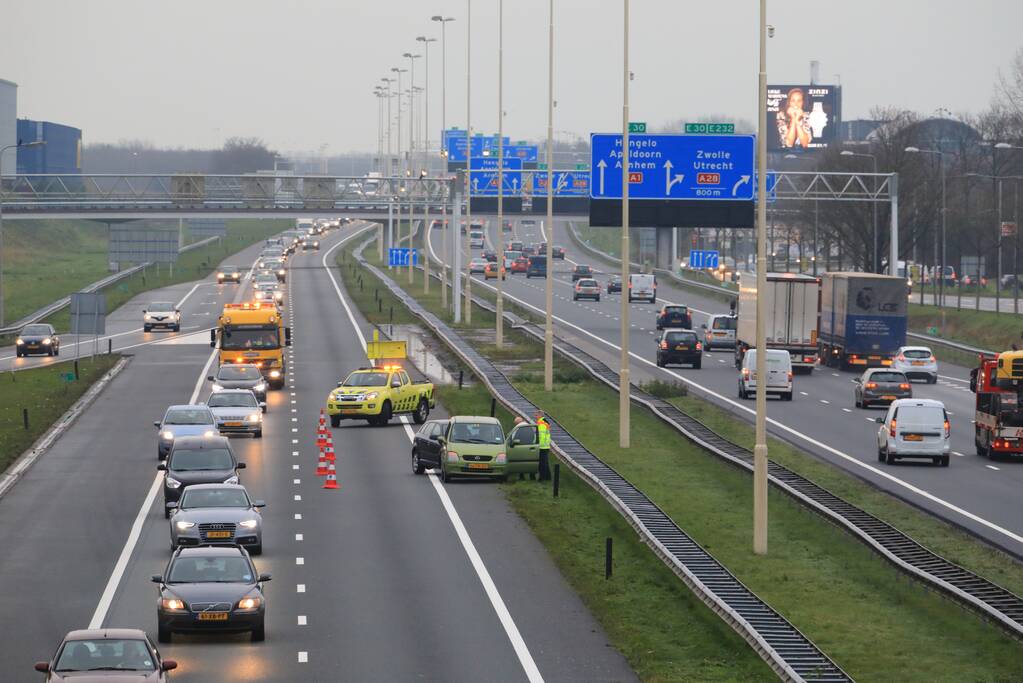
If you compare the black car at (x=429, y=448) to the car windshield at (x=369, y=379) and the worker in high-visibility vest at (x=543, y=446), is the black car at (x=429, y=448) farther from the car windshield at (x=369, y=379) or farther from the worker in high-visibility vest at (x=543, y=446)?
the car windshield at (x=369, y=379)

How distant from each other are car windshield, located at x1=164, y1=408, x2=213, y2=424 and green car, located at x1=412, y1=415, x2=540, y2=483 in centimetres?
666

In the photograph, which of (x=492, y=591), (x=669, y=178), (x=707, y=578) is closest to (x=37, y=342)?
(x=669, y=178)

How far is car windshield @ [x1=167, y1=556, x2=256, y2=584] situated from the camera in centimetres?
2558

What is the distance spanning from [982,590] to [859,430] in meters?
26.4

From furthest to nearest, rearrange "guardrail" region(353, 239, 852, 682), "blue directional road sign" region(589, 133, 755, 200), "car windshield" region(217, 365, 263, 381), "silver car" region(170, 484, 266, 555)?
1. "blue directional road sign" region(589, 133, 755, 200)
2. "car windshield" region(217, 365, 263, 381)
3. "silver car" region(170, 484, 266, 555)
4. "guardrail" region(353, 239, 852, 682)

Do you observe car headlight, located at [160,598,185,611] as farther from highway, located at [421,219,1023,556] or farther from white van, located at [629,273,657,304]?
white van, located at [629,273,657,304]

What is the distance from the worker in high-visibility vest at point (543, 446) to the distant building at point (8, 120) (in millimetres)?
144669

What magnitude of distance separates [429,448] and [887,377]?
21.7 meters

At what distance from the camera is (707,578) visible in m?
28.8

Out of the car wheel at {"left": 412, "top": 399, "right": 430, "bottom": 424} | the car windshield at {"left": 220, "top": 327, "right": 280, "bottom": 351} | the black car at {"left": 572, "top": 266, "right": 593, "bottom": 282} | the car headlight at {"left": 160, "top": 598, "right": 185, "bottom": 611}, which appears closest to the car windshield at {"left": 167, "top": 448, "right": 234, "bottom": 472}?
the car headlight at {"left": 160, "top": 598, "right": 185, "bottom": 611}

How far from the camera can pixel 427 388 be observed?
55.9 meters

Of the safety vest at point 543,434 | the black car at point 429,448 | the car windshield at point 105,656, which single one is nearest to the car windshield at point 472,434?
the black car at point 429,448

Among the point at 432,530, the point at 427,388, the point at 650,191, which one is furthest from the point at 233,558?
the point at 650,191

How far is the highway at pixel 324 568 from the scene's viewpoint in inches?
960
